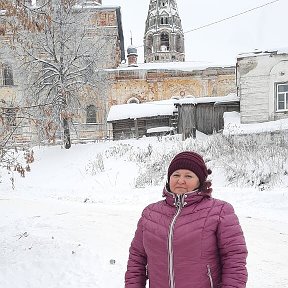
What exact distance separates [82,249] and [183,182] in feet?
12.8

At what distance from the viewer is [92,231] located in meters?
7.12

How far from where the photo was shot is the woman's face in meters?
2.40

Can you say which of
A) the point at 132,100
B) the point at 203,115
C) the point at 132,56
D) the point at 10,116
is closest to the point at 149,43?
the point at 132,56

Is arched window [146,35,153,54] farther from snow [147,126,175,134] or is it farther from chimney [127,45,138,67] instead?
snow [147,126,175,134]

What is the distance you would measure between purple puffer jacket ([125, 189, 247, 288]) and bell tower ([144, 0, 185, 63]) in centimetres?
4932

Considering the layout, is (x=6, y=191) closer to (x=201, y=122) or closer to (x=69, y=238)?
(x=69, y=238)

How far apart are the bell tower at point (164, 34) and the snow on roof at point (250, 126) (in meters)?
31.9

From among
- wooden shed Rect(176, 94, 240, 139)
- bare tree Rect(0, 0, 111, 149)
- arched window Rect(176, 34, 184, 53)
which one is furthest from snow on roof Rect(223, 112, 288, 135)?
arched window Rect(176, 34, 184, 53)

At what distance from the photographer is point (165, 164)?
15.1 meters

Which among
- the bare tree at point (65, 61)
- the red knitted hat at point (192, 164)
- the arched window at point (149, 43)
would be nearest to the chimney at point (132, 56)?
the bare tree at point (65, 61)

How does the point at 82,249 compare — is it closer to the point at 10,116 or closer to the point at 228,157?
the point at 10,116

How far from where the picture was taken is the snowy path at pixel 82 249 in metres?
4.91

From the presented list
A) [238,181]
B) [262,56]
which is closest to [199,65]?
[262,56]

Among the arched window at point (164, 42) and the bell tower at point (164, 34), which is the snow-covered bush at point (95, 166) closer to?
the bell tower at point (164, 34)
